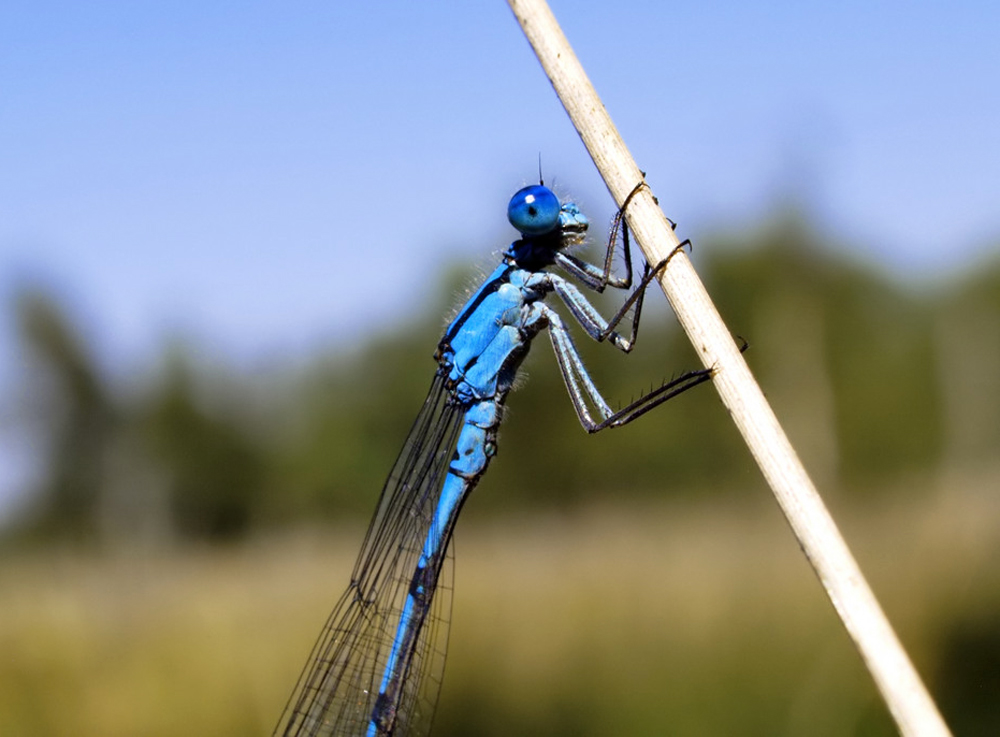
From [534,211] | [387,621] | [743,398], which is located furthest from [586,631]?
[743,398]

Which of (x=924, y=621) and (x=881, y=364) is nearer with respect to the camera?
(x=924, y=621)

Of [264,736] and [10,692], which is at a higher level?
[10,692]

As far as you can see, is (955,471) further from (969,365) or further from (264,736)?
(264,736)

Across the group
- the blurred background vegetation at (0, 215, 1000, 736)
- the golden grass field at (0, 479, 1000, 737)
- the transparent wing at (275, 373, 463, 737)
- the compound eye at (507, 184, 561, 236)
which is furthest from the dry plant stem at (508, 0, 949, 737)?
the golden grass field at (0, 479, 1000, 737)

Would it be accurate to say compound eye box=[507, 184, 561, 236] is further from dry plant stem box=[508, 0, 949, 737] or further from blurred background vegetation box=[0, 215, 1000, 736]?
blurred background vegetation box=[0, 215, 1000, 736]

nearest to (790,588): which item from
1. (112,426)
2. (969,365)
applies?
(969,365)

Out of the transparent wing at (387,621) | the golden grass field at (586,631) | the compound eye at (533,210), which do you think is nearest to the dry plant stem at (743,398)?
the compound eye at (533,210)

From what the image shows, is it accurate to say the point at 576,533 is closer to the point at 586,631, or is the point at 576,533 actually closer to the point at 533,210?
the point at 586,631

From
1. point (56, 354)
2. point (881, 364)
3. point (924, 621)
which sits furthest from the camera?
point (56, 354)
